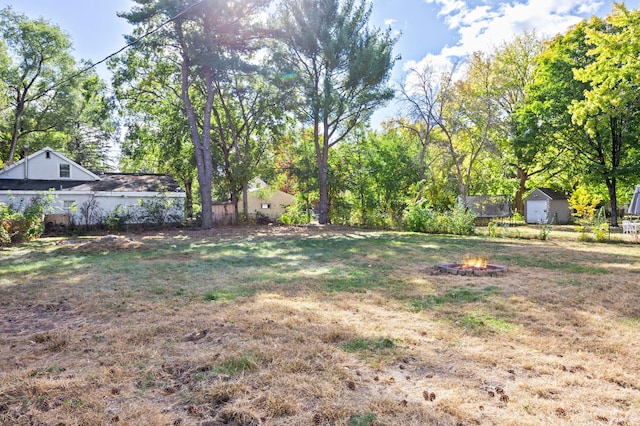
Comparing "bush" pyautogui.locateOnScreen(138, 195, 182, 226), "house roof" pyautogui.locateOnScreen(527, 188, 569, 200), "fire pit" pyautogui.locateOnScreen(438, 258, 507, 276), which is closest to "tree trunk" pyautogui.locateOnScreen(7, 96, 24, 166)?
"bush" pyautogui.locateOnScreen(138, 195, 182, 226)

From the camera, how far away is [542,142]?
842 inches

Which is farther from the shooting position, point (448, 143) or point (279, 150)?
point (279, 150)

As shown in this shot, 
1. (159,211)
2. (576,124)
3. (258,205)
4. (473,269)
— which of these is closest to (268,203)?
(258,205)

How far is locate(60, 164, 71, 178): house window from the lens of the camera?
22.3 meters

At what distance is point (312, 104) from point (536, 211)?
64.9 feet

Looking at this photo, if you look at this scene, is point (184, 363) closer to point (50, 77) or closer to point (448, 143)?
point (448, 143)

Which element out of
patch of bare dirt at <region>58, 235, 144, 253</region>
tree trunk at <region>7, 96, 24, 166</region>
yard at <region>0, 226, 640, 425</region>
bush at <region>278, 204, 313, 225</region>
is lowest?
yard at <region>0, 226, 640, 425</region>

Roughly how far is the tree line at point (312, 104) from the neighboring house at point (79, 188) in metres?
1.94

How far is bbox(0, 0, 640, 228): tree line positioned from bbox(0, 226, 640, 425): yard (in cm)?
1352

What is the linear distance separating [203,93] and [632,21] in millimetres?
20108

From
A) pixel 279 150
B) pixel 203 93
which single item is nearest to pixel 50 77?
pixel 203 93

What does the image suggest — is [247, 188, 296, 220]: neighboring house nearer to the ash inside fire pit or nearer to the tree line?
the tree line

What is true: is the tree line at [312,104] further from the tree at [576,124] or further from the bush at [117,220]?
the bush at [117,220]

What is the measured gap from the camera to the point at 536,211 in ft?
95.1
